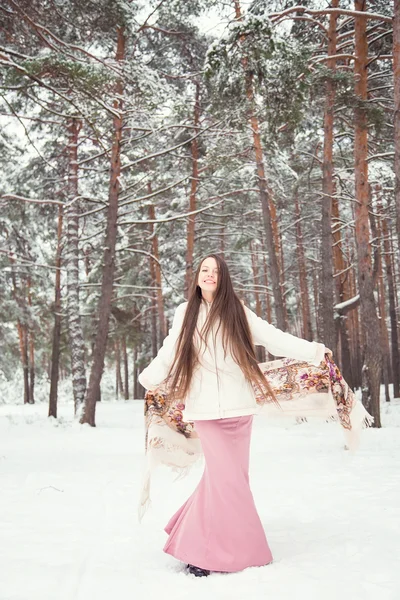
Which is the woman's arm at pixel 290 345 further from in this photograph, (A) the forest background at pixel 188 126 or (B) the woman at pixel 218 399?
(A) the forest background at pixel 188 126

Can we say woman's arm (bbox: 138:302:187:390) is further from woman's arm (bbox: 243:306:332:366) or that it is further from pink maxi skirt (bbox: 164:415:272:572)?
woman's arm (bbox: 243:306:332:366)

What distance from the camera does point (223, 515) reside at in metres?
3.88

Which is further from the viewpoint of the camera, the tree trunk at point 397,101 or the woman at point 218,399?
the tree trunk at point 397,101

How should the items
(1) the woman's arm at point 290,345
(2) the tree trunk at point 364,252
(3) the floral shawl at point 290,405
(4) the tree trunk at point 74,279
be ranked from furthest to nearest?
(4) the tree trunk at point 74,279 < (2) the tree trunk at point 364,252 < (3) the floral shawl at point 290,405 < (1) the woman's arm at point 290,345

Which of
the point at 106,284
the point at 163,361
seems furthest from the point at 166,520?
the point at 106,284

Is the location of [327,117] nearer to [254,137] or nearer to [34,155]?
[254,137]

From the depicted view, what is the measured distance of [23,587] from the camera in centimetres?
360

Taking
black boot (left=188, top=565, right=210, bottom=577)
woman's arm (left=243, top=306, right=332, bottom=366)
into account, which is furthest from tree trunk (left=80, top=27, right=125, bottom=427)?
black boot (left=188, top=565, right=210, bottom=577)

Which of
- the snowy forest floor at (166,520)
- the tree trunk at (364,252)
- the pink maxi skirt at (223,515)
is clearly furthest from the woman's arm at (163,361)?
the tree trunk at (364,252)

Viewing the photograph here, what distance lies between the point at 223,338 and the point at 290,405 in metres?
1.02

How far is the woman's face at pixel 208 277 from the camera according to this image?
4242mm

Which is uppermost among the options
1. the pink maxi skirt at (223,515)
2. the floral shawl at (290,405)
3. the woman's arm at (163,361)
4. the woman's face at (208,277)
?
the woman's face at (208,277)

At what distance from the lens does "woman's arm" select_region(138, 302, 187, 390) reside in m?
4.20

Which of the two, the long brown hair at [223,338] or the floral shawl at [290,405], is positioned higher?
the long brown hair at [223,338]
